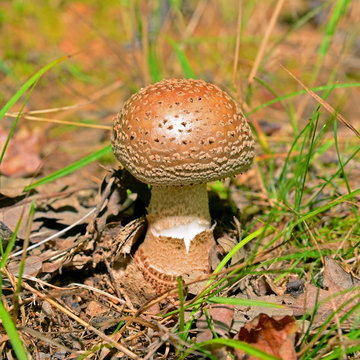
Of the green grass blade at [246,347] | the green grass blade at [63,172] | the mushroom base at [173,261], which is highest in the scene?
the green grass blade at [63,172]

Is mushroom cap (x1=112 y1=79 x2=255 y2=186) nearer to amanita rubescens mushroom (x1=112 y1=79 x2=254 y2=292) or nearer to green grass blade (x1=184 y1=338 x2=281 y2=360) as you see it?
amanita rubescens mushroom (x1=112 y1=79 x2=254 y2=292)

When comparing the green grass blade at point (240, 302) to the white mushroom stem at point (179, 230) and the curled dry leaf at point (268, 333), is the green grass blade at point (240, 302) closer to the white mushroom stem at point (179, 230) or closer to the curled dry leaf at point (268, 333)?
the curled dry leaf at point (268, 333)

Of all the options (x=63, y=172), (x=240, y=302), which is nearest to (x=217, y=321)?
(x=240, y=302)

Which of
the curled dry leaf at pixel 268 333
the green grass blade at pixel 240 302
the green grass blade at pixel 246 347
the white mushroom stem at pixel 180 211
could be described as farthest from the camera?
the white mushroom stem at pixel 180 211

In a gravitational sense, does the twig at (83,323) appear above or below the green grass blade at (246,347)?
below

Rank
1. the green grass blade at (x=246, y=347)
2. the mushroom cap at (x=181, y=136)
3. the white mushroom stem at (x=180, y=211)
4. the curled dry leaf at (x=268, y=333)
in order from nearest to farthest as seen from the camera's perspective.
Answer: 1. the green grass blade at (x=246, y=347)
2. the curled dry leaf at (x=268, y=333)
3. the mushroom cap at (x=181, y=136)
4. the white mushroom stem at (x=180, y=211)

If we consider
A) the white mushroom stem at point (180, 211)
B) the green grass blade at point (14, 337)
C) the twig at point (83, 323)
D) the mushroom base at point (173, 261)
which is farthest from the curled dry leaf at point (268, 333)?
the green grass blade at point (14, 337)

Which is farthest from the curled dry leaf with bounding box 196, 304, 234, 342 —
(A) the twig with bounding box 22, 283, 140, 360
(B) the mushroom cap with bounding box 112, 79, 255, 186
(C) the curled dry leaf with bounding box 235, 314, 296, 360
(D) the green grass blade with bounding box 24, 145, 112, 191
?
(D) the green grass blade with bounding box 24, 145, 112, 191

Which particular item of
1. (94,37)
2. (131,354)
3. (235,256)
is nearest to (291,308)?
(235,256)

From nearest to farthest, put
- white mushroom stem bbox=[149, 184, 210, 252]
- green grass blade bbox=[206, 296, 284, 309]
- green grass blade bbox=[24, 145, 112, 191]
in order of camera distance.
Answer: green grass blade bbox=[206, 296, 284, 309]
white mushroom stem bbox=[149, 184, 210, 252]
green grass blade bbox=[24, 145, 112, 191]

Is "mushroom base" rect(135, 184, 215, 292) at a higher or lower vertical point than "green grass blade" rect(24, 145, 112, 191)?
lower
